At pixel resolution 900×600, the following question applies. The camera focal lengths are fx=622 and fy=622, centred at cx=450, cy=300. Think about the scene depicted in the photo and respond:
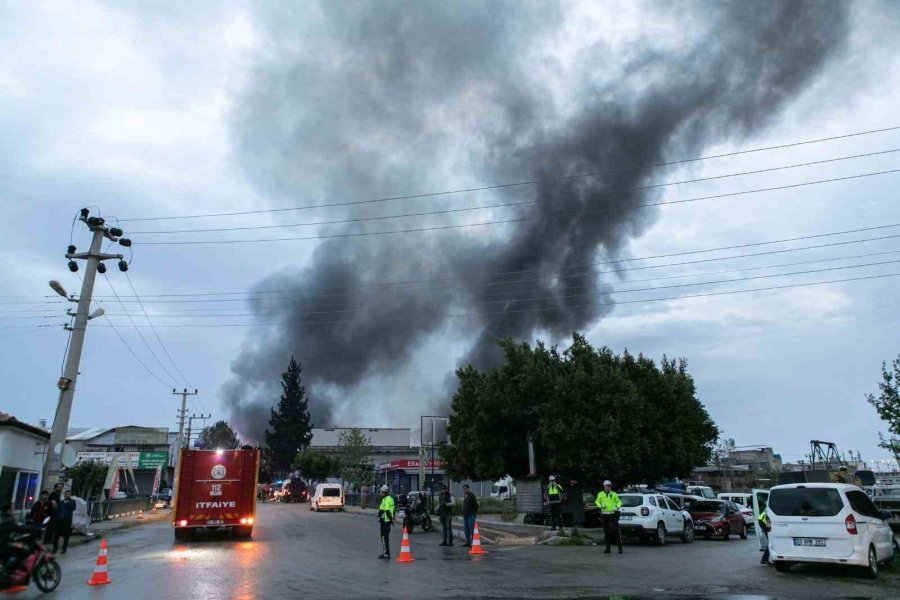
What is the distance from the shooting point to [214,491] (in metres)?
19.7

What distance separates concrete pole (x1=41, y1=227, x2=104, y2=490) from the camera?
1944 centimetres

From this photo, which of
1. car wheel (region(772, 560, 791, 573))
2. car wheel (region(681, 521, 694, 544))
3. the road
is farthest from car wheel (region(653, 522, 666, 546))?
car wheel (region(772, 560, 791, 573))

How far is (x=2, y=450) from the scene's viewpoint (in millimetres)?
23516

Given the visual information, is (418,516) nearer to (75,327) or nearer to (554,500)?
(554,500)

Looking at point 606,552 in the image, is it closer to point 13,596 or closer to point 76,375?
point 13,596

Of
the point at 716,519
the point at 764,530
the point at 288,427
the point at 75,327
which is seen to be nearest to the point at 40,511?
the point at 75,327

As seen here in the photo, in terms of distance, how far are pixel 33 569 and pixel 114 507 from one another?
90.6 feet

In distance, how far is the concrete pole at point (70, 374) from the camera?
1944 cm

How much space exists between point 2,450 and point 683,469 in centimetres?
2890

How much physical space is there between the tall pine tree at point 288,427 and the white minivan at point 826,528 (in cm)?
9528

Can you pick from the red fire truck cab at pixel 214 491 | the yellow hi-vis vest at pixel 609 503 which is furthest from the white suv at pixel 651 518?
the red fire truck cab at pixel 214 491

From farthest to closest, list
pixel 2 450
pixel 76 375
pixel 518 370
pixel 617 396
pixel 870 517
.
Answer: pixel 518 370, pixel 617 396, pixel 2 450, pixel 76 375, pixel 870 517

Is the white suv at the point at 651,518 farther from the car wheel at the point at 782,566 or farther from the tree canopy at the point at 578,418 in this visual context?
the car wheel at the point at 782,566

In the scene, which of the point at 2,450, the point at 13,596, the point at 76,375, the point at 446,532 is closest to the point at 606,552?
the point at 446,532
